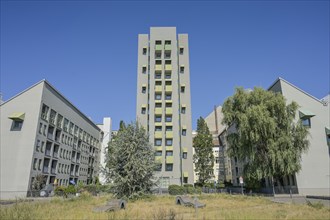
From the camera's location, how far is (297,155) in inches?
1380

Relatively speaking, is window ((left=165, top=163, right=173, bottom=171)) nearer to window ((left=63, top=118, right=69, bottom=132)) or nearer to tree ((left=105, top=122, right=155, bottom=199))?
tree ((left=105, top=122, right=155, bottom=199))

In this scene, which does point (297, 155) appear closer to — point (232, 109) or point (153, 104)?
point (232, 109)

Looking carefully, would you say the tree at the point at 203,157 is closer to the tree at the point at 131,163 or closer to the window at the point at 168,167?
the window at the point at 168,167

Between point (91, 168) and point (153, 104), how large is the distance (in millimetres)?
36469

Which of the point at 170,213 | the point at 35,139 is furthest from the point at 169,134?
the point at 170,213

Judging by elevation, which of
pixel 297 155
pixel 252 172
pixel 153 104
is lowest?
pixel 252 172

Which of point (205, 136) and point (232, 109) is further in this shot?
point (205, 136)

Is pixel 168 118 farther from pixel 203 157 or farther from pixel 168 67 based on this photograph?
pixel 203 157

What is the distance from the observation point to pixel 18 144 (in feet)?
147

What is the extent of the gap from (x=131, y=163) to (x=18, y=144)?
82.9 ft

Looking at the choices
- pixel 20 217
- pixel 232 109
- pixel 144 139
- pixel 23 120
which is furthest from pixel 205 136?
pixel 20 217

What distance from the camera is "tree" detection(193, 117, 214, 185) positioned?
6188 centimetres

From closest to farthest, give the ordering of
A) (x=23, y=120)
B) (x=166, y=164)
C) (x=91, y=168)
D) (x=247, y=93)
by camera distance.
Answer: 1. (x=247, y=93)
2. (x=23, y=120)
3. (x=166, y=164)
4. (x=91, y=168)

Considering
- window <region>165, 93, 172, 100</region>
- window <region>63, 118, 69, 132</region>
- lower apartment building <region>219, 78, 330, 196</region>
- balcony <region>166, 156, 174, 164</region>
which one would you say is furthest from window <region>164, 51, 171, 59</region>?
window <region>63, 118, 69, 132</region>
